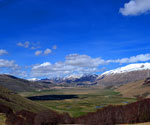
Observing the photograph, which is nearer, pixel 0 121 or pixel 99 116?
pixel 0 121

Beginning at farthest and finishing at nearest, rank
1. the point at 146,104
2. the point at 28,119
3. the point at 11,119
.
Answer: the point at 146,104 < the point at 28,119 < the point at 11,119

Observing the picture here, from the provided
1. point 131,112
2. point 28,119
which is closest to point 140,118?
point 131,112

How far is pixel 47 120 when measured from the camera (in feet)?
257

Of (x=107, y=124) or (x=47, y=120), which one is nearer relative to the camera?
(x=107, y=124)

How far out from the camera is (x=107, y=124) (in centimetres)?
7219

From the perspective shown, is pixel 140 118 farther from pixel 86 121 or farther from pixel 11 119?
pixel 11 119

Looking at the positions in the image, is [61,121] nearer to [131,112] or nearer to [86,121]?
[86,121]

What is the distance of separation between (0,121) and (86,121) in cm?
3245

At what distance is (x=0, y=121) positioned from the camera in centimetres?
7625

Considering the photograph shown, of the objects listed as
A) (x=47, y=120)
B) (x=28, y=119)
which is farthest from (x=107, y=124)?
(x=28, y=119)

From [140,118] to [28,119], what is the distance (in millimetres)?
42914

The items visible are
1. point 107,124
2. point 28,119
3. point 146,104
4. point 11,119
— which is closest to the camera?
point 107,124

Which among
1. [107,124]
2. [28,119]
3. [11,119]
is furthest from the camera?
[28,119]

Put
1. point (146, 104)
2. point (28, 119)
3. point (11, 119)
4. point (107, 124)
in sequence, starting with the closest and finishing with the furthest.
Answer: point (107, 124), point (11, 119), point (28, 119), point (146, 104)
